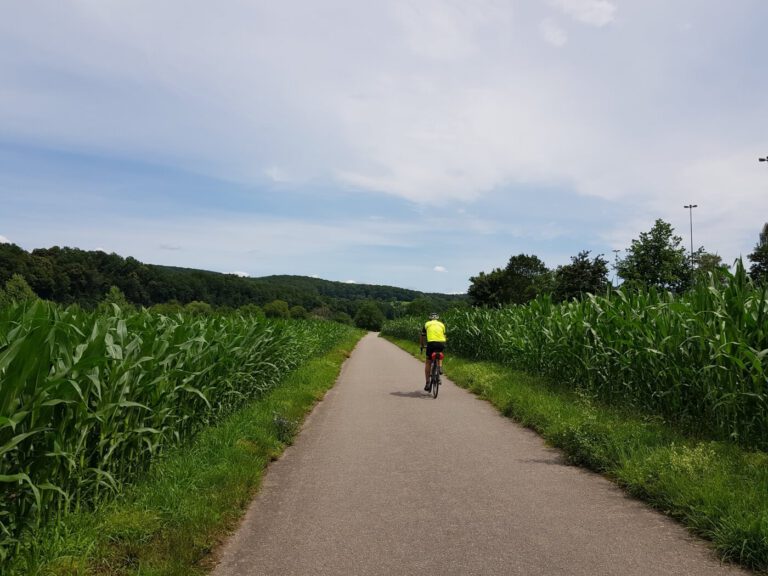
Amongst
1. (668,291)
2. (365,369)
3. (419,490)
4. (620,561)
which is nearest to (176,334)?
(419,490)

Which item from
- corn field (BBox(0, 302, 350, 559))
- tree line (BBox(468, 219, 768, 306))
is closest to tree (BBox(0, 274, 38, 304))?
corn field (BBox(0, 302, 350, 559))

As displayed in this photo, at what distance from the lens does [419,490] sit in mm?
5230

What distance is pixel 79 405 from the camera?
3.84m

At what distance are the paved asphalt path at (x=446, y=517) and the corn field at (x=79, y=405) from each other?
1294 mm

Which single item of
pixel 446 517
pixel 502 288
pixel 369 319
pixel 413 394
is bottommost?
pixel 369 319

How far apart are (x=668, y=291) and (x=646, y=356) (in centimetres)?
137

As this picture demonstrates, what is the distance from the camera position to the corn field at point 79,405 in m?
3.20

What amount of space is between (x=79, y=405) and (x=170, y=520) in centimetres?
115

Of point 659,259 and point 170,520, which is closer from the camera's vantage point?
point 170,520

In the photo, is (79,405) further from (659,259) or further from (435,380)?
(659,259)

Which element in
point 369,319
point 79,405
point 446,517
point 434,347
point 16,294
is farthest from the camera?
point 369,319

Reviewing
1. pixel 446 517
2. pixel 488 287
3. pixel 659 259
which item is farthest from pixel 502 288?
pixel 446 517

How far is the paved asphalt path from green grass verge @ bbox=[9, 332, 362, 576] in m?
0.22

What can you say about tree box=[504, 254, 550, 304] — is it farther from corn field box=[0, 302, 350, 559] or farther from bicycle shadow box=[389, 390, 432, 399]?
corn field box=[0, 302, 350, 559]
